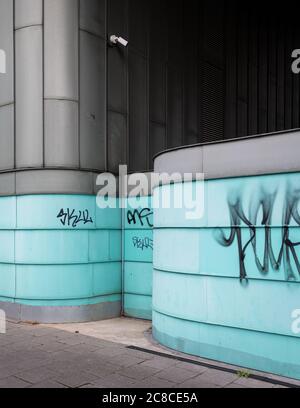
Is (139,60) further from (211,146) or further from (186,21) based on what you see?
(211,146)

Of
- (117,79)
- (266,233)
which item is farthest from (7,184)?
(266,233)

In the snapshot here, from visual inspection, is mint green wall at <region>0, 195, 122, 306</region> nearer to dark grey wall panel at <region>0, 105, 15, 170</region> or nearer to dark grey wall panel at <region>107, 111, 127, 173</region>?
dark grey wall panel at <region>0, 105, 15, 170</region>

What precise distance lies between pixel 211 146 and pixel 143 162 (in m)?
4.35

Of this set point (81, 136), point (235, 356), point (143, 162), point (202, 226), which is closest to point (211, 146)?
point (202, 226)

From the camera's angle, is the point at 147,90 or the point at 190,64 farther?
the point at 190,64

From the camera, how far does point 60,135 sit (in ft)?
28.4

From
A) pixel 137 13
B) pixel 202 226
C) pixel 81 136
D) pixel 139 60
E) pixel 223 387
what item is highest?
pixel 137 13

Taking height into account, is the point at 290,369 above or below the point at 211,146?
below

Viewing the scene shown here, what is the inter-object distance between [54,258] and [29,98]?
335cm

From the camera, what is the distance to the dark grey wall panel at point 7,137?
902 centimetres

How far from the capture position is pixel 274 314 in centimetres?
536

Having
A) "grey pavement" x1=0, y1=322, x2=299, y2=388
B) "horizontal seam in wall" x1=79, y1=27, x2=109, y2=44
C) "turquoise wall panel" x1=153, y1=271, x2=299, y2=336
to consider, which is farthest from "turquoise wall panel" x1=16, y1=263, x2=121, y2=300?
"horizontal seam in wall" x1=79, y1=27, x2=109, y2=44

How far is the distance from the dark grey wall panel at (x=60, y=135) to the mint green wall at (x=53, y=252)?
0.76m
